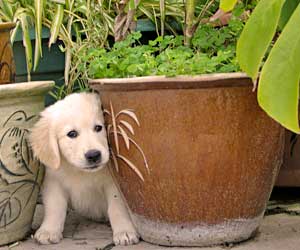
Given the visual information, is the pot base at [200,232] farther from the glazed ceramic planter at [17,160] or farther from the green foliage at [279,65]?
the green foliage at [279,65]

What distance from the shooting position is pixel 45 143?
2002mm

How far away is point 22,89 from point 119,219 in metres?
0.51

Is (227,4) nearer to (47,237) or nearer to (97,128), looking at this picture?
(97,128)

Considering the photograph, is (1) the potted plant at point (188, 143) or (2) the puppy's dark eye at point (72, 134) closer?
(1) the potted plant at point (188, 143)

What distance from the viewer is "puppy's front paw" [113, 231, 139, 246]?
2.01 m

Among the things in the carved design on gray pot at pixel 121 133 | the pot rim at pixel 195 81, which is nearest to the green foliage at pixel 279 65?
the pot rim at pixel 195 81

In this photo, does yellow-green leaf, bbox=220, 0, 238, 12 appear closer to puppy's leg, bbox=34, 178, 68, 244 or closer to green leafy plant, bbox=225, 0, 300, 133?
green leafy plant, bbox=225, 0, 300, 133

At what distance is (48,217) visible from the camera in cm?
213

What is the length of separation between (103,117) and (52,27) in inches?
33.0

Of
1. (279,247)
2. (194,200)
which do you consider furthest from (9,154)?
(279,247)

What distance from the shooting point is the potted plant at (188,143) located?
1.76 m

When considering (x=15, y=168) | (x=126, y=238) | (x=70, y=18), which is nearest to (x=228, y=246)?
(x=126, y=238)

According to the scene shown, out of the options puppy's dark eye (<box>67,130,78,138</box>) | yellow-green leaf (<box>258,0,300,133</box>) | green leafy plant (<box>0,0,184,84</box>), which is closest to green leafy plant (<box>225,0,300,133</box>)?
yellow-green leaf (<box>258,0,300,133</box>)

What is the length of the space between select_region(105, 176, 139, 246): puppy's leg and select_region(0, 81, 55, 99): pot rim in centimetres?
38
